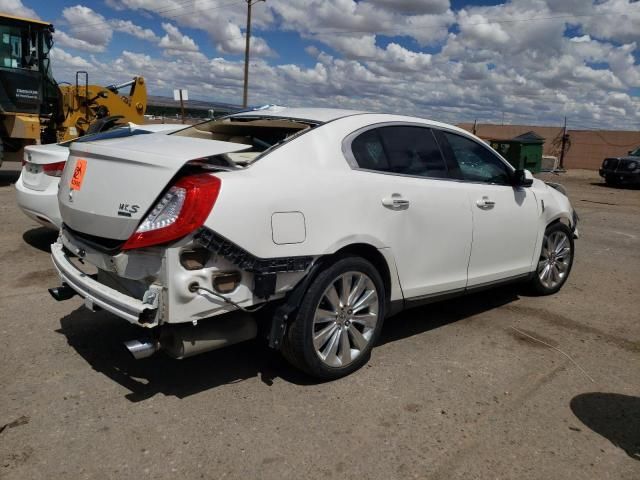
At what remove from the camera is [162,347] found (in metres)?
3.17

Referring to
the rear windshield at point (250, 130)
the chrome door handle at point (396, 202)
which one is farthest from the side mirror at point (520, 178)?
the rear windshield at point (250, 130)

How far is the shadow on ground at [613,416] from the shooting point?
126 inches

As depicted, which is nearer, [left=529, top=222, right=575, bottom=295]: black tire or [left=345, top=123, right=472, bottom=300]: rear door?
[left=345, top=123, right=472, bottom=300]: rear door

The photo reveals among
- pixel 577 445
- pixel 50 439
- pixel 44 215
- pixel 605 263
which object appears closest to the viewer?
pixel 50 439

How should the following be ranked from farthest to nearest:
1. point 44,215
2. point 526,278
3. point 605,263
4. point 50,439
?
1. point 605,263
2. point 44,215
3. point 526,278
4. point 50,439

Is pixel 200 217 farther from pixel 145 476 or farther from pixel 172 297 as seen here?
pixel 145 476

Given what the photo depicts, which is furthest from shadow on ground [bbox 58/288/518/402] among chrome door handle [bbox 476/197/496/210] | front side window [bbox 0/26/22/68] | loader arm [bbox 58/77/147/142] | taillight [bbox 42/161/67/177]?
loader arm [bbox 58/77/147/142]

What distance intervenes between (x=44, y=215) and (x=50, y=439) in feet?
11.9

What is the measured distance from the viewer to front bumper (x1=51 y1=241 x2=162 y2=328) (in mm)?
2977

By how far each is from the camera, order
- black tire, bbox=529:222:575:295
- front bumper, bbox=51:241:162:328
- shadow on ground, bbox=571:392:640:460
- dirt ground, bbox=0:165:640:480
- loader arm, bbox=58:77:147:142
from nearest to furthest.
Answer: dirt ground, bbox=0:165:640:480
front bumper, bbox=51:241:162:328
shadow on ground, bbox=571:392:640:460
black tire, bbox=529:222:575:295
loader arm, bbox=58:77:147:142

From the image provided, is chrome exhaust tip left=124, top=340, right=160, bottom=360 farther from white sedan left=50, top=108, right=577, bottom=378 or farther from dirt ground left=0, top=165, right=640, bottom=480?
dirt ground left=0, top=165, right=640, bottom=480

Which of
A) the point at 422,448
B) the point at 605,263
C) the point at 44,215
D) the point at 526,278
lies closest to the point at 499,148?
the point at 605,263

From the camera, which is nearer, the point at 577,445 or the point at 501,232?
the point at 577,445

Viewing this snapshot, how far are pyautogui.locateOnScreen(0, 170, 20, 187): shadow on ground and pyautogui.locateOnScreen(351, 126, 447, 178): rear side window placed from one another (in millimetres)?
10589
